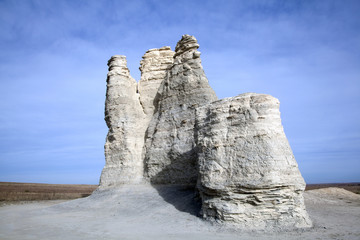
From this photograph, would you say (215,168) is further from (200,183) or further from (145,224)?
(145,224)

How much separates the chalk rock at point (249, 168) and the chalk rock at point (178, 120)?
3.38 m

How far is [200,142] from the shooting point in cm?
1073

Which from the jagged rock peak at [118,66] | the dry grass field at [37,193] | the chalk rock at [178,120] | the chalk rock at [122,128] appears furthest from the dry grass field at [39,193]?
the chalk rock at [178,120]

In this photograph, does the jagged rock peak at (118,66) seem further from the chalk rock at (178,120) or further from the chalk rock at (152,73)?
the chalk rock at (178,120)

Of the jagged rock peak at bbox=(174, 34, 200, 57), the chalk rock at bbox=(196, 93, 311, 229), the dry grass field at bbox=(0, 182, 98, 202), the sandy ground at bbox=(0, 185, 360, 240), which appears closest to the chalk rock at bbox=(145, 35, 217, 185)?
the jagged rock peak at bbox=(174, 34, 200, 57)

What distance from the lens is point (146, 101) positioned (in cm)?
1762

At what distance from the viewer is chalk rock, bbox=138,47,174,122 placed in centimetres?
1756

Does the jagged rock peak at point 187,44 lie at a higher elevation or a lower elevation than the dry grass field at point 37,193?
higher

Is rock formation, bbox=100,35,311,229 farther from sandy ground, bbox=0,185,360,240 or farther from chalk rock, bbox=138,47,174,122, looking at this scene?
sandy ground, bbox=0,185,360,240

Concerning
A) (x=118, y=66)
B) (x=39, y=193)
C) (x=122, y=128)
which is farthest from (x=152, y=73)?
(x=39, y=193)

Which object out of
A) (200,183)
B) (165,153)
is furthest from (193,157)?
(200,183)

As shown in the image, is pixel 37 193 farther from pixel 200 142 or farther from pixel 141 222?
pixel 200 142

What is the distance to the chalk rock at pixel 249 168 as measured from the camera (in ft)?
29.1

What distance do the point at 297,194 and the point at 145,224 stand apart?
205 inches
